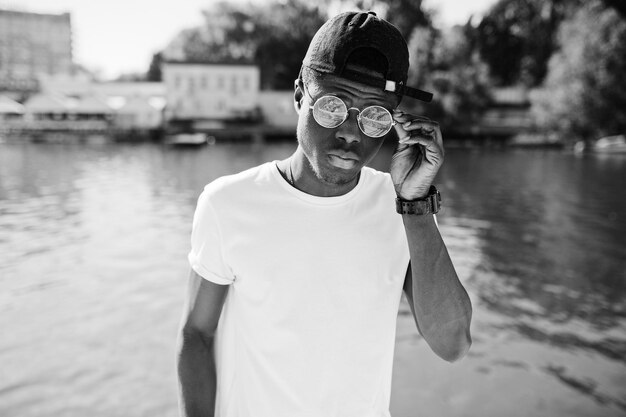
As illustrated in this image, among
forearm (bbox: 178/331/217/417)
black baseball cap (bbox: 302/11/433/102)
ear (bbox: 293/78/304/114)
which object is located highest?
black baseball cap (bbox: 302/11/433/102)

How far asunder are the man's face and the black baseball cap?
0.04m

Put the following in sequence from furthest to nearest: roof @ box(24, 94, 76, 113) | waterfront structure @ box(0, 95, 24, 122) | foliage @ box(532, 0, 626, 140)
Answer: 1. roof @ box(24, 94, 76, 113)
2. waterfront structure @ box(0, 95, 24, 122)
3. foliage @ box(532, 0, 626, 140)

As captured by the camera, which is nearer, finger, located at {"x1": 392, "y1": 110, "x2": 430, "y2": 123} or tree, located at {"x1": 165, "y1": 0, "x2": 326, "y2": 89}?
finger, located at {"x1": 392, "y1": 110, "x2": 430, "y2": 123}

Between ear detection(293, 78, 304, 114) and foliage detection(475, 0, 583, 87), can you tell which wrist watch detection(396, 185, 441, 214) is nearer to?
ear detection(293, 78, 304, 114)

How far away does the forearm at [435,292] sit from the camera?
1.59 m

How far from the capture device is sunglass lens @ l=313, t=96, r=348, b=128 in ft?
5.34

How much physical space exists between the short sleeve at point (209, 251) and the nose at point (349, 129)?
18.5 inches

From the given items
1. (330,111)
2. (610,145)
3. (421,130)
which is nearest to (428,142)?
(421,130)

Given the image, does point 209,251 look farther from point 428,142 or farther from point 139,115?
point 139,115

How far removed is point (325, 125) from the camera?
1.65 meters

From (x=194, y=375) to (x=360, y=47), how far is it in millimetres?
1175

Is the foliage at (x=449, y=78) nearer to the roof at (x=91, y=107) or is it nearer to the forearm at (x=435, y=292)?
the roof at (x=91, y=107)

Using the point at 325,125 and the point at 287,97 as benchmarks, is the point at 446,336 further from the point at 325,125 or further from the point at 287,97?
the point at 287,97

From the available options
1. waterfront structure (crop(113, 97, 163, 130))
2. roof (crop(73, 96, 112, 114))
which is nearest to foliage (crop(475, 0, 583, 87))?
waterfront structure (crop(113, 97, 163, 130))
